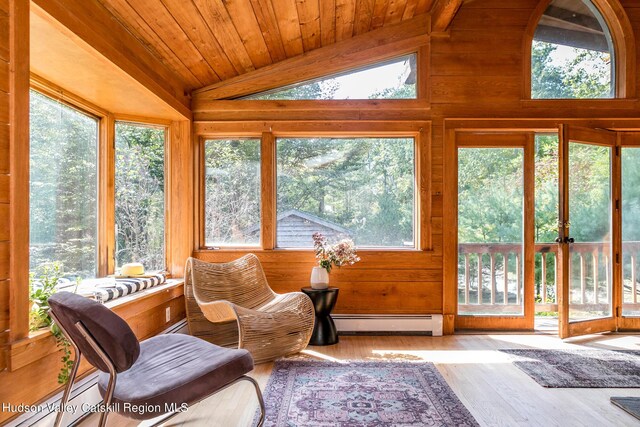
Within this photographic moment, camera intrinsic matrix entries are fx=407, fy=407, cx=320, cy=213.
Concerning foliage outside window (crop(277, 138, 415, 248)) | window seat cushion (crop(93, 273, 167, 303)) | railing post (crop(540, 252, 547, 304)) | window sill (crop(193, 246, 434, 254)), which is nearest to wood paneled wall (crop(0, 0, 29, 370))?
window seat cushion (crop(93, 273, 167, 303))

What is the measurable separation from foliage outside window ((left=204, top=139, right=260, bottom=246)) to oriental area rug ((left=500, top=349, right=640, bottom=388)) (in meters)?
2.60

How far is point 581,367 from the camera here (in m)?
3.01

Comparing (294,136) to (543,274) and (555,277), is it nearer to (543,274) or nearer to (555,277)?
(543,274)

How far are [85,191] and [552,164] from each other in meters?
4.24

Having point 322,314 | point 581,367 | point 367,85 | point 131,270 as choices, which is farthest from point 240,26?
point 581,367

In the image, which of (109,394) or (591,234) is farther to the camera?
(591,234)

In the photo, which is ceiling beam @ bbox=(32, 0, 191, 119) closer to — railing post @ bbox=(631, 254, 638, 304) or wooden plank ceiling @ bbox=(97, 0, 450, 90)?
wooden plank ceiling @ bbox=(97, 0, 450, 90)

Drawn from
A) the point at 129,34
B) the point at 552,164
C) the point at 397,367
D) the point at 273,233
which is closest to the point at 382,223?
the point at 273,233

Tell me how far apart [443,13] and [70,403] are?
396cm

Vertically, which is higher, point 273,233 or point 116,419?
point 273,233

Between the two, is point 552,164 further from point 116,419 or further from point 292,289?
point 116,419

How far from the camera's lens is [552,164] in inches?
159

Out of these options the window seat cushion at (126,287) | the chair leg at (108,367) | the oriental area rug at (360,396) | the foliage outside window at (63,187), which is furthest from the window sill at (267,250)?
the chair leg at (108,367)

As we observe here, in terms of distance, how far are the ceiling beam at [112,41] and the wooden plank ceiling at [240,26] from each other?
0.07 m
